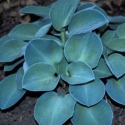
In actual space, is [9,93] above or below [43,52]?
below

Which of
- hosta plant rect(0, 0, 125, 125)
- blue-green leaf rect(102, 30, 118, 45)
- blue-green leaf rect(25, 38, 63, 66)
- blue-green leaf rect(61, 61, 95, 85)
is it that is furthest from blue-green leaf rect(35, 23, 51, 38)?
blue-green leaf rect(102, 30, 118, 45)

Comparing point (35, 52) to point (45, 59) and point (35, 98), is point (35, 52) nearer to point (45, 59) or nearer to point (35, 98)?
point (45, 59)

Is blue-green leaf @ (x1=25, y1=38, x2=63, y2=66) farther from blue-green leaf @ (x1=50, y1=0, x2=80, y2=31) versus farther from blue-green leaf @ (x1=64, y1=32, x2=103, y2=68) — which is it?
blue-green leaf @ (x1=50, y1=0, x2=80, y2=31)

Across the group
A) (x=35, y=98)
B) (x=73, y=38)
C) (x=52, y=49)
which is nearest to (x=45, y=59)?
(x=52, y=49)

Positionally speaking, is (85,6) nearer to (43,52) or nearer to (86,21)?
(86,21)

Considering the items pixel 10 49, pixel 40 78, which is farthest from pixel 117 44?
pixel 10 49

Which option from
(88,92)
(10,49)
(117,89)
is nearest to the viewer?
(88,92)

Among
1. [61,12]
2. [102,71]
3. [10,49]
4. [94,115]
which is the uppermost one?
[61,12]

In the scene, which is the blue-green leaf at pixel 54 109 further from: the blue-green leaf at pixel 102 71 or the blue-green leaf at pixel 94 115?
the blue-green leaf at pixel 102 71
